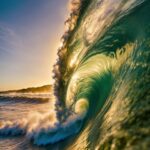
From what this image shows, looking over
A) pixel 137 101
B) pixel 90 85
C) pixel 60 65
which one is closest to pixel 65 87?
pixel 60 65

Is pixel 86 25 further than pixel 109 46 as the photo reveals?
Yes

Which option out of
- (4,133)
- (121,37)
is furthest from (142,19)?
(4,133)

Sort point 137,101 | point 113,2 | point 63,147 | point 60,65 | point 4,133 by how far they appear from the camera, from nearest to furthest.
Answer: point 137,101 → point 63,147 → point 4,133 → point 113,2 → point 60,65

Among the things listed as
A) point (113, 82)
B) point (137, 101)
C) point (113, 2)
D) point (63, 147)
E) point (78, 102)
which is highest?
point (113, 2)

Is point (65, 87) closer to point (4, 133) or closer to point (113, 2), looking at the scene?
point (4, 133)

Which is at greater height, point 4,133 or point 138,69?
point 4,133

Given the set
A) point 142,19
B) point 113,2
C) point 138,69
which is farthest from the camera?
point 113,2
